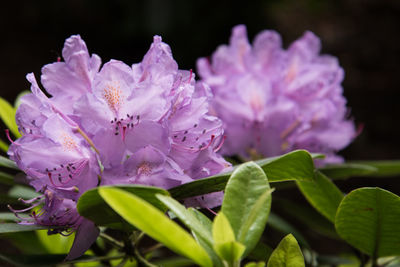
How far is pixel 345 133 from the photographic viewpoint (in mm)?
1086

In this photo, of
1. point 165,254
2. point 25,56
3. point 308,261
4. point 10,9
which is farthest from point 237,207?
point 10,9

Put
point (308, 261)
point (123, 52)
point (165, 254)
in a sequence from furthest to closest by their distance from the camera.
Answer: point (123, 52) → point (165, 254) → point (308, 261)

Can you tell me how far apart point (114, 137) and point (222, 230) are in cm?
17

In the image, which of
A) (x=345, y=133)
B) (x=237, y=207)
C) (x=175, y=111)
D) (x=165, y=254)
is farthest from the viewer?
(x=165, y=254)

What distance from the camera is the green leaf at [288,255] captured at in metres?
0.50

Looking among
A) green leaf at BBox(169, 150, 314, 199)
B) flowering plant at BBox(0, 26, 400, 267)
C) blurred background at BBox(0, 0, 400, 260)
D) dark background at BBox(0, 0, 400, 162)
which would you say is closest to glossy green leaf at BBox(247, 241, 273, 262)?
flowering plant at BBox(0, 26, 400, 267)

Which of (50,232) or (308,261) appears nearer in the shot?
(50,232)

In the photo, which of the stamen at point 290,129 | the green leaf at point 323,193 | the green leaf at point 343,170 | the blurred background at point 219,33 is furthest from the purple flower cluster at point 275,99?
the blurred background at point 219,33

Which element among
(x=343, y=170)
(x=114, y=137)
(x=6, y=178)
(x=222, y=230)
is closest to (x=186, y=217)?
(x=222, y=230)

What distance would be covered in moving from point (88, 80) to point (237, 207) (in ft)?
0.81

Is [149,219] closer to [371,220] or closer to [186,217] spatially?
[186,217]

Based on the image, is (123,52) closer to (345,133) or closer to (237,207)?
(345,133)

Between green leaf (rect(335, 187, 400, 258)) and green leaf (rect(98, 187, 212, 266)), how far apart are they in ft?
0.69

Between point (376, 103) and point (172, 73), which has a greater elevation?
point (172, 73)
